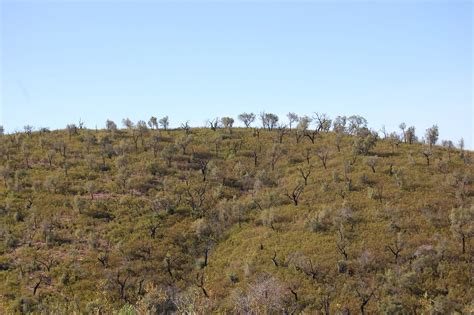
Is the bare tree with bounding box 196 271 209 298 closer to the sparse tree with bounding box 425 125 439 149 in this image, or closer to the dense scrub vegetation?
the dense scrub vegetation

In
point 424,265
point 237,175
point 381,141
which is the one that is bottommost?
point 424,265

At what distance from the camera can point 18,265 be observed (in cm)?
5928

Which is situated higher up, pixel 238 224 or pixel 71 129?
pixel 71 129

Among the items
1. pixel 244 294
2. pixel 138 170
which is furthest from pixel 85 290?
pixel 138 170

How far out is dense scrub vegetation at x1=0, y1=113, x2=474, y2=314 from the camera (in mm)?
52500

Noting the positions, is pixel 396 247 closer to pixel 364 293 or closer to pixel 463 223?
pixel 364 293

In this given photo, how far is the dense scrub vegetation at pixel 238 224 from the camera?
52.5m

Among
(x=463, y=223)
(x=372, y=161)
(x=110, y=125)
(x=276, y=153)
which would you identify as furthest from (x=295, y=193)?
(x=110, y=125)

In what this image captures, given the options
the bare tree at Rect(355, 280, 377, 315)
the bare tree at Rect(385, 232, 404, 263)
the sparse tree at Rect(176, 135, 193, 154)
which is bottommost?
the bare tree at Rect(355, 280, 377, 315)

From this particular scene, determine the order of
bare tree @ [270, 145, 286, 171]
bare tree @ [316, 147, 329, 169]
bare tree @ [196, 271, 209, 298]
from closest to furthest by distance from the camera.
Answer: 1. bare tree @ [196, 271, 209, 298]
2. bare tree @ [316, 147, 329, 169]
3. bare tree @ [270, 145, 286, 171]

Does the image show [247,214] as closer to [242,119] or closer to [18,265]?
[18,265]

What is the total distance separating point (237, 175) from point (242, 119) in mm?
33377

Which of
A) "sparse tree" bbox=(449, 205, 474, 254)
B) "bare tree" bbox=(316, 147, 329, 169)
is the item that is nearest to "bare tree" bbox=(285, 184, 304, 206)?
"bare tree" bbox=(316, 147, 329, 169)

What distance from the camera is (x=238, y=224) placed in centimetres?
7275
